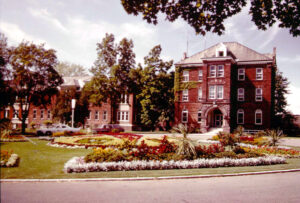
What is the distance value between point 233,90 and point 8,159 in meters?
35.8

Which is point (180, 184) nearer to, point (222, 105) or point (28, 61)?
point (28, 61)

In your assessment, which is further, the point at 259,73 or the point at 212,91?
the point at 212,91

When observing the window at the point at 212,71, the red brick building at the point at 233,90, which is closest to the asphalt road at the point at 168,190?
the red brick building at the point at 233,90

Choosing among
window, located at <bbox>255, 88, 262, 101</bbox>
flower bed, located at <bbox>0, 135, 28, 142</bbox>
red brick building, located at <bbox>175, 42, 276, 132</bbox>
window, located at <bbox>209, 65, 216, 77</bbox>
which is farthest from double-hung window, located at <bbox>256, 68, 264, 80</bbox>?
flower bed, located at <bbox>0, 135, 28, 142</bbox>

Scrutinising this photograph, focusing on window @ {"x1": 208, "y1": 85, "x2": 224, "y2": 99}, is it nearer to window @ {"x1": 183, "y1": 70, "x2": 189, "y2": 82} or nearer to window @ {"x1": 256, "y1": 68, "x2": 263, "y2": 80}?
window @ {"x1": 256, "y1": 68, "x2": 263, "y2": 80}

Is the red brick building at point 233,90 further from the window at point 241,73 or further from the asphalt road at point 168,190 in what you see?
the asphalt road at point 168,190

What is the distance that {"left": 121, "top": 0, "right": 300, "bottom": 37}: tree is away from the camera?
5492mm

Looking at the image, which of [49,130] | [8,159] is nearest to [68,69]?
[8,159]

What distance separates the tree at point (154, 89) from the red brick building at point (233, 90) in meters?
28.1

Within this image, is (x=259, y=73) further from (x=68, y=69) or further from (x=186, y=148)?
(x=68, y=69)

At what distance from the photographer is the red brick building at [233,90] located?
1345 inches

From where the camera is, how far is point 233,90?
3541 centimetres

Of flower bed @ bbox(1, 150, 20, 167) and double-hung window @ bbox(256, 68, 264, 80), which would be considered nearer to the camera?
flower bed @ bbox(1, 150, 20, 167)

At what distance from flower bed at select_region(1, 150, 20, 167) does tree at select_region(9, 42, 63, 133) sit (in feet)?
2.10
